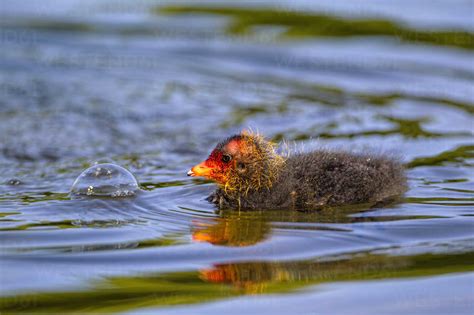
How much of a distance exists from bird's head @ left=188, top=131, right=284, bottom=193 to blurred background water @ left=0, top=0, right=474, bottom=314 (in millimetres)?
314

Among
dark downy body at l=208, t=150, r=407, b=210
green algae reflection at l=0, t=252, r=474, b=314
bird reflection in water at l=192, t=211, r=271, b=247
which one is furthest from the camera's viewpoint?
dark downy body at l=208, t=150, r=407, b=210

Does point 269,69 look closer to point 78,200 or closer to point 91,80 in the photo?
point 91,80

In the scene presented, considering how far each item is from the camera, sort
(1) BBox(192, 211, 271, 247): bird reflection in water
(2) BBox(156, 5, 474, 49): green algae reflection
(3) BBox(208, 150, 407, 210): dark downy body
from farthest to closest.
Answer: (2) BBox(156, 5, 474, 49): green algae reflection, (3) BBox(208, 150, 407, 210): dark downy body, (1) BBox(192, 211, 271, 247): bird reflection in water

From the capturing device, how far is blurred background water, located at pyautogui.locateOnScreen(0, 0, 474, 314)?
6191mm

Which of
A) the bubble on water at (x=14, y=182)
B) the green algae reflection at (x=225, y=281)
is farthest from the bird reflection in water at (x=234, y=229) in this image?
the bubble on water at (x=14, y=182)

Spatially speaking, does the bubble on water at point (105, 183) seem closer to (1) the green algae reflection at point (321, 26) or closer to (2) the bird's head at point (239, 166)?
(2) the bird's head at point (239, 166)

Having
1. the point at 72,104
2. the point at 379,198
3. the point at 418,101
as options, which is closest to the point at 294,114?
the point at 418,101

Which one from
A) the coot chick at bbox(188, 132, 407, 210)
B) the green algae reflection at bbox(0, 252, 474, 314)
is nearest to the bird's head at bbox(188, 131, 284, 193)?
the coot chick at bbox(188, 132, 407, 210)

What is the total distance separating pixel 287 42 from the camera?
52.2 feet

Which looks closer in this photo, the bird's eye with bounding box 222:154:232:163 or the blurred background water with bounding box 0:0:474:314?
the blurred background water with bounding box 0:0:474:314

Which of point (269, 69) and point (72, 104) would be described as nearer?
point (72, 104)

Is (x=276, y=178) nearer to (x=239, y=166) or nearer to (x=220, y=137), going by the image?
(x=239, y=166)

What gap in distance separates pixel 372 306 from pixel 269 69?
9.10 meters

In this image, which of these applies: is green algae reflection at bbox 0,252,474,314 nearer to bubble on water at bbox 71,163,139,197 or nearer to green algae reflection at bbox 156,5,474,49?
bubble on water at bbox 71,163,139,197
